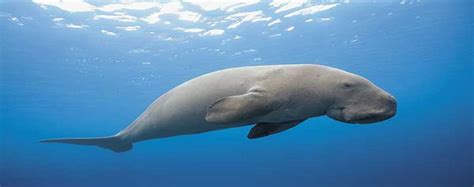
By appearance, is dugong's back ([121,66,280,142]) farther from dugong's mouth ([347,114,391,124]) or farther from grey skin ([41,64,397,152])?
dugong's mouth ([347,114,391,124])

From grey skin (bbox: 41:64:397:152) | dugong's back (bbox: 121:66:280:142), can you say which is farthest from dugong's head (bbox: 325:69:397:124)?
dugong's back (bbox: 121:66:280:142)

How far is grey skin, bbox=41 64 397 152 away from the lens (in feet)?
11.8

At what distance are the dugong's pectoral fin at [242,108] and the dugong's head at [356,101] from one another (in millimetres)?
627

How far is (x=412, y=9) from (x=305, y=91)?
16984mm

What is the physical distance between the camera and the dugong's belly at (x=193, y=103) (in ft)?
14.7

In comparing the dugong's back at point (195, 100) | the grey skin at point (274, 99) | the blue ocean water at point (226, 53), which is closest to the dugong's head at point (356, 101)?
the grey skin at point (274, 99)

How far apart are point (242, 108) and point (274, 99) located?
435 mm

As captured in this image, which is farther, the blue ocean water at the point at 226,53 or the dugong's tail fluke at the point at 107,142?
the blue ocean water at the point at 226,53

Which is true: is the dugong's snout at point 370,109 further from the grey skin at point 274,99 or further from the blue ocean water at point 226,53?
the blue ocean water at point 226,53

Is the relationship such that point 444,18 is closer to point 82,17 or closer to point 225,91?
point 82,17

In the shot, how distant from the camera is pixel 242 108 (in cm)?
354

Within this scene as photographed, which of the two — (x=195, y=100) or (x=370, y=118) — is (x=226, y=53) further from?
(x=370, y=118)

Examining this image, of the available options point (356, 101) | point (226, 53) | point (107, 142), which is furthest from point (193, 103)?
point (226, 53)

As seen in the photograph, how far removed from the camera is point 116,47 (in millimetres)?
20922
